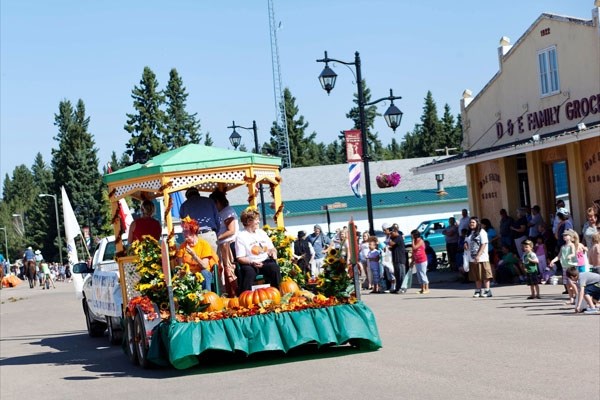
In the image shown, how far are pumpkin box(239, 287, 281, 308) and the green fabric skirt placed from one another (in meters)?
0.32

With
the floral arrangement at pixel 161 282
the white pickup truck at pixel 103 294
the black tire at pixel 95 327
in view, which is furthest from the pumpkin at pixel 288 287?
the black tire at pixel 95 327

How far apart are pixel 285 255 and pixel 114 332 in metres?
4.78

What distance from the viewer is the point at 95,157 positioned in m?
102

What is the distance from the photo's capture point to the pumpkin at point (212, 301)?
46.9 feet

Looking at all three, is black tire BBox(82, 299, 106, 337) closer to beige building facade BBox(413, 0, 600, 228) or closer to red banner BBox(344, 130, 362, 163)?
red banner BBox(344, 130, 362, 163)

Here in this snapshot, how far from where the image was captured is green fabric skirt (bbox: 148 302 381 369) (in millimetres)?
13711

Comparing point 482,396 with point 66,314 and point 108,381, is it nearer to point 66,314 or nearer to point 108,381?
point 108,381

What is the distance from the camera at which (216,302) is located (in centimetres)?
1441

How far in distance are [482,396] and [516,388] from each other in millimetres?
546

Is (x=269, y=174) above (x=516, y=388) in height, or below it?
above

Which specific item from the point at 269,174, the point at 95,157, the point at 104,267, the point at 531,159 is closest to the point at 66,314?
the point at 104,267

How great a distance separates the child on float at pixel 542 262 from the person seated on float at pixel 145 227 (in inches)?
440

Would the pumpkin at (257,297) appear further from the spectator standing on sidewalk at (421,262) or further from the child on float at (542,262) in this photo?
the spectator standing on sidewalk at (421,262)

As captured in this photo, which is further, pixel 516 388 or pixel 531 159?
pixel 531 159
